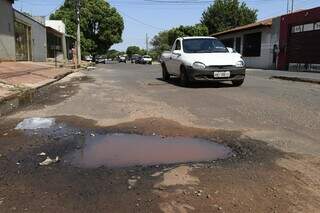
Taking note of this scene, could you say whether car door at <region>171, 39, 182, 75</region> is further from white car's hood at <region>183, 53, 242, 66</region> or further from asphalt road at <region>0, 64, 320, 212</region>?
asphalt road at <region>0, 64, 320, 212</region>

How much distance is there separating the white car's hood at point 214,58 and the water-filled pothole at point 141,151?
24.5 feet

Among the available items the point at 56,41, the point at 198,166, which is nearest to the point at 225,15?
the point at 56,41

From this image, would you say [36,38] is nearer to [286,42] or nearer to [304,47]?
[286,42]

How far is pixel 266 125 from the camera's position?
282 inches

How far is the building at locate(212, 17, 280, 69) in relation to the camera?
37438mm

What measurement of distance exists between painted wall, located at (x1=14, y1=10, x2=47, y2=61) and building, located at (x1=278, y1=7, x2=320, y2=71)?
1881 cm

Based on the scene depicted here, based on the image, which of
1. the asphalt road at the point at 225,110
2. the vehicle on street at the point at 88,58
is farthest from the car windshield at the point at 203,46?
the vehicle on street at the point at 88,58

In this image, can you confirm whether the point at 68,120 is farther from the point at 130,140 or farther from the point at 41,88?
the point at 41,88

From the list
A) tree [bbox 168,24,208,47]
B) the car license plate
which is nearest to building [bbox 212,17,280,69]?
tree [bbox 168,24,208,47]

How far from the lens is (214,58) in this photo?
13641mm

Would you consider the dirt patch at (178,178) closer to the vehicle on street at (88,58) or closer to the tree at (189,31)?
the tree at (189,31)

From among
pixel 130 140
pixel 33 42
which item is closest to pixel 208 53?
pixel 130 140

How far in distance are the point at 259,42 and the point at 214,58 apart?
29.5 metres

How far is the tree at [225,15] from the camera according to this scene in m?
68.5
